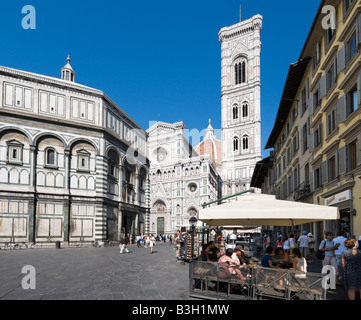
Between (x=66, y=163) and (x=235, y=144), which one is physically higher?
(x=235, y=144)

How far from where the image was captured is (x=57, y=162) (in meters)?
27.6

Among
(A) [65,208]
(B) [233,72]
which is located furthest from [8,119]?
(B) [233,72]

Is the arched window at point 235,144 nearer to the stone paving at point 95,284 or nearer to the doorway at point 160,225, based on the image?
the doorway at point 160,225

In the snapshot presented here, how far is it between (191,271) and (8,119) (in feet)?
76.3

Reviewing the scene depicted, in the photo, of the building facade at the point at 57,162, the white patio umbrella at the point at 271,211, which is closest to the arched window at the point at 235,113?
the building facade at the point at 57,162

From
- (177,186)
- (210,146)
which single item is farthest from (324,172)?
(210,146)

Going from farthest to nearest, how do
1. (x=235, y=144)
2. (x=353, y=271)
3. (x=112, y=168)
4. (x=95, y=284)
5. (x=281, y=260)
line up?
(x=235, y=144), (x=112, y=168), (x=95, y=284), (x=281, y=260), (x=353, y=271)

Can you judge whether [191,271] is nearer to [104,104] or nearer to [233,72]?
[104,104]

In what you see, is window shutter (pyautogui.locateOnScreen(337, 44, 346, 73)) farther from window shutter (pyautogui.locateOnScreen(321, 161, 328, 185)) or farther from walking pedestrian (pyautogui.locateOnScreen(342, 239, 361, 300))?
walking pedestrian (pyautogui.locateOnScreen(342, 239, 361, 300))

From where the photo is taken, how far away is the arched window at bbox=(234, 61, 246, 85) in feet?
279

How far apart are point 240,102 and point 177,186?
28430 mm

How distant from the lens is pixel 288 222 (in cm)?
1030

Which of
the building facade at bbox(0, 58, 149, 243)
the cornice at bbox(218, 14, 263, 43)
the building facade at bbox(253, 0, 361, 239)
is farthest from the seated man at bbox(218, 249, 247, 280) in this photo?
the cornice at bbox(218, 14, 263, 43)

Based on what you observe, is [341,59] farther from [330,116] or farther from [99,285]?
[99,285]
